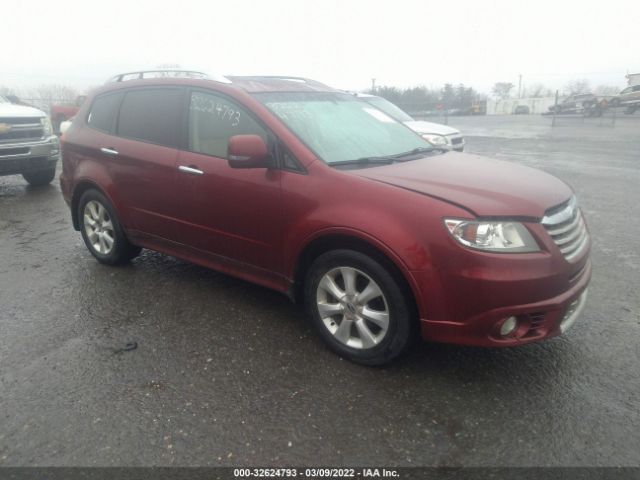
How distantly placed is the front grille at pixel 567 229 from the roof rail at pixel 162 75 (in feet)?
8.40

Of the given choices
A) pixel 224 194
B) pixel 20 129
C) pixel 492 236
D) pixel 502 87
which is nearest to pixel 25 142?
pixel 20 129

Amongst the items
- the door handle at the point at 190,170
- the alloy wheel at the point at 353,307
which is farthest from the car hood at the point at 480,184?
the door handle at the point at 190,170

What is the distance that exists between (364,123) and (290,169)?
39.2 inches

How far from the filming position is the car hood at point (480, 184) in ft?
8.97

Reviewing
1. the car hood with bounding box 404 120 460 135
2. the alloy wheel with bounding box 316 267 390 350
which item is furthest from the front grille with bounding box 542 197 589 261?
the car hood with bounding box 404 120 460 135

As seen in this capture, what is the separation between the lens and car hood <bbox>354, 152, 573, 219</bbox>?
273 cm

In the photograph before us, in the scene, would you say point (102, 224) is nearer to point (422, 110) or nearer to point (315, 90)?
point (315, 90)

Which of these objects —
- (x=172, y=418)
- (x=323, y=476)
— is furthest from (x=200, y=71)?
(x=323, y=476)

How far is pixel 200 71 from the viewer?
4.18m

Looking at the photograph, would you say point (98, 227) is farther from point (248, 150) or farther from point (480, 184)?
point (480, 184)

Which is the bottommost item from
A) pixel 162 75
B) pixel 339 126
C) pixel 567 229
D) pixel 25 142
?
pixel 567 229

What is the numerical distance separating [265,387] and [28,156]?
766cm

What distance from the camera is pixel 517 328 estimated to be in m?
2.72

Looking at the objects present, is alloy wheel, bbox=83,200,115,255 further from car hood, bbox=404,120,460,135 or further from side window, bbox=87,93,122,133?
car hood, bbox=404,120,460,135
